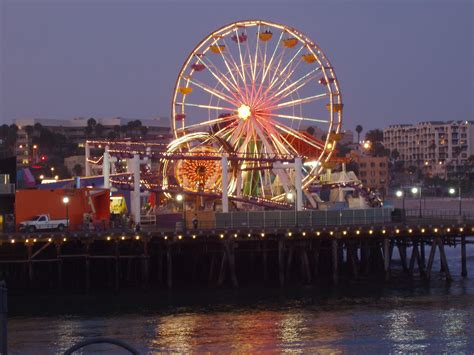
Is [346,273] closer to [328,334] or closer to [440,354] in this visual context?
[328,334]

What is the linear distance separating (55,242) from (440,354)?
26.0 meters

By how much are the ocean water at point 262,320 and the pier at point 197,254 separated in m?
2.39

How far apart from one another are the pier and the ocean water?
2.39 m

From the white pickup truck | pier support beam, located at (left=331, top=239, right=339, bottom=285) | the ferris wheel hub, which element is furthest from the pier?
the ferris wheel hub

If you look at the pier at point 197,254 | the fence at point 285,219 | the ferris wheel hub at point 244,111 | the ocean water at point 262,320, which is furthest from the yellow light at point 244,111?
the ocean water at point 262,320

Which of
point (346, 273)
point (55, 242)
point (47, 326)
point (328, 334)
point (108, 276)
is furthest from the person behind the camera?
point (346, 273)

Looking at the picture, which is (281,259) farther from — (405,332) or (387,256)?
(405,332)

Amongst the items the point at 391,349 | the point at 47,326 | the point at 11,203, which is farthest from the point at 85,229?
the point at 391,349

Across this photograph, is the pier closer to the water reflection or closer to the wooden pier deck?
the wooden pier deck

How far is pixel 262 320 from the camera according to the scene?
152ft

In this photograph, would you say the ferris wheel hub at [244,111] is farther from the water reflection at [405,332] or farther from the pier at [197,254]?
the water reflection at [405,332]

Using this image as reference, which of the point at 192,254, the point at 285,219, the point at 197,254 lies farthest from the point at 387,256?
the point at 192,254

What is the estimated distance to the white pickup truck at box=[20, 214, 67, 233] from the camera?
61.8 m

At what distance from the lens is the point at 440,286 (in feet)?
192
